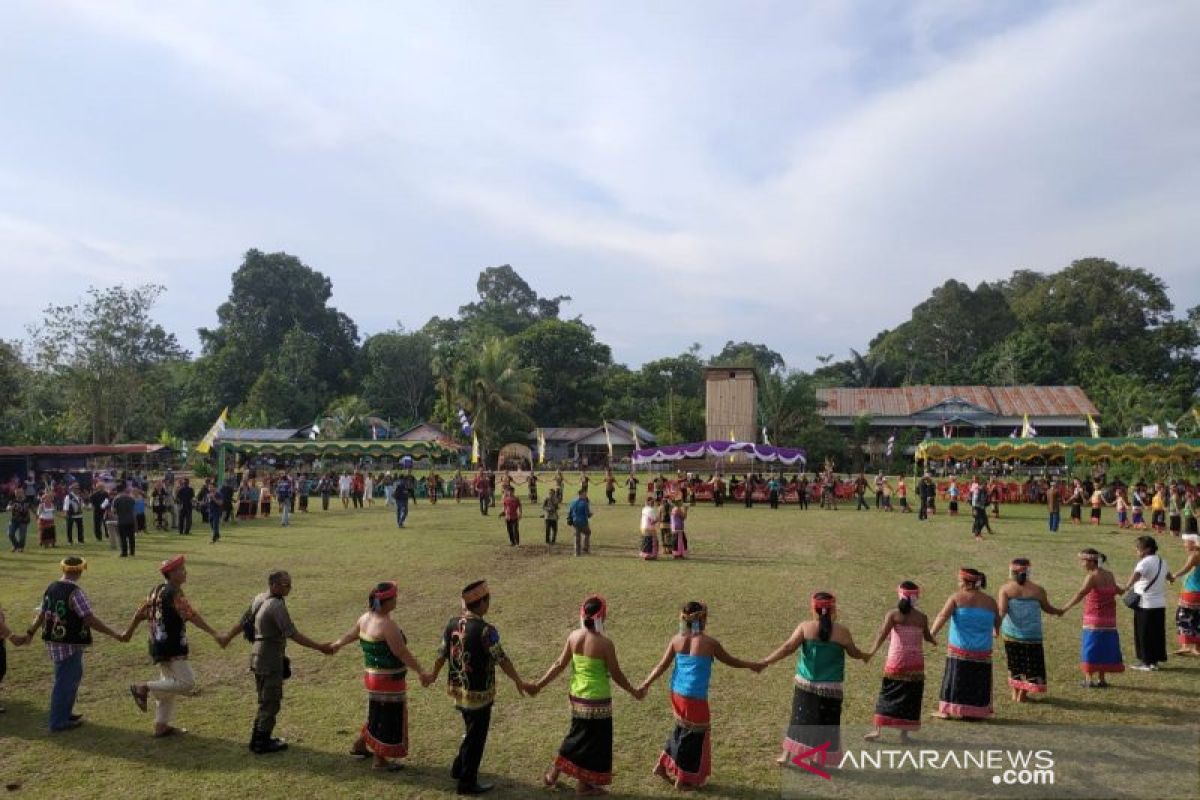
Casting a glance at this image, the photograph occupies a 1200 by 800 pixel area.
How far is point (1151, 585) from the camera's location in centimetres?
945

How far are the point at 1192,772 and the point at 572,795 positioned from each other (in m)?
5.10

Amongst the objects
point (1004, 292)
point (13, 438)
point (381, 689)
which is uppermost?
point (1004, 292)

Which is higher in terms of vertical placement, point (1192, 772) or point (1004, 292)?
point (1004, 292)

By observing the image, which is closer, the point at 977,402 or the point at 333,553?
the point at 333,553

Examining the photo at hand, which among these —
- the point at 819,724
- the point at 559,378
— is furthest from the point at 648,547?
the point at 559,378

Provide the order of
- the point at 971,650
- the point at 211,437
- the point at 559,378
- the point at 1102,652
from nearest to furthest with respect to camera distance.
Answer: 1. the point at 971,650
2. the point at 1102,652
3. the point at 211,437
4. the point at 559,378

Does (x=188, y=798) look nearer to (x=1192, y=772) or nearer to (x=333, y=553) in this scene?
(x=1192, y=772)

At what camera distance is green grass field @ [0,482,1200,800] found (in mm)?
6836

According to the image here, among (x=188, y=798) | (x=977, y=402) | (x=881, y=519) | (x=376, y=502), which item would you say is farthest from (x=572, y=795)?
(x=977, y=402)

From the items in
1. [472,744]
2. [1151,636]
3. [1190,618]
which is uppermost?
[1190,618]

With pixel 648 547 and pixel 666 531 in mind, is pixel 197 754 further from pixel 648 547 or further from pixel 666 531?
pixel 666 531

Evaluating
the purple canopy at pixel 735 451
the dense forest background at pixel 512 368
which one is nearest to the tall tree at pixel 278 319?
the dense forest background at pixel 512 368

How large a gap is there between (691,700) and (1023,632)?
4.37 metres

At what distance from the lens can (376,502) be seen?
35.7 meters
